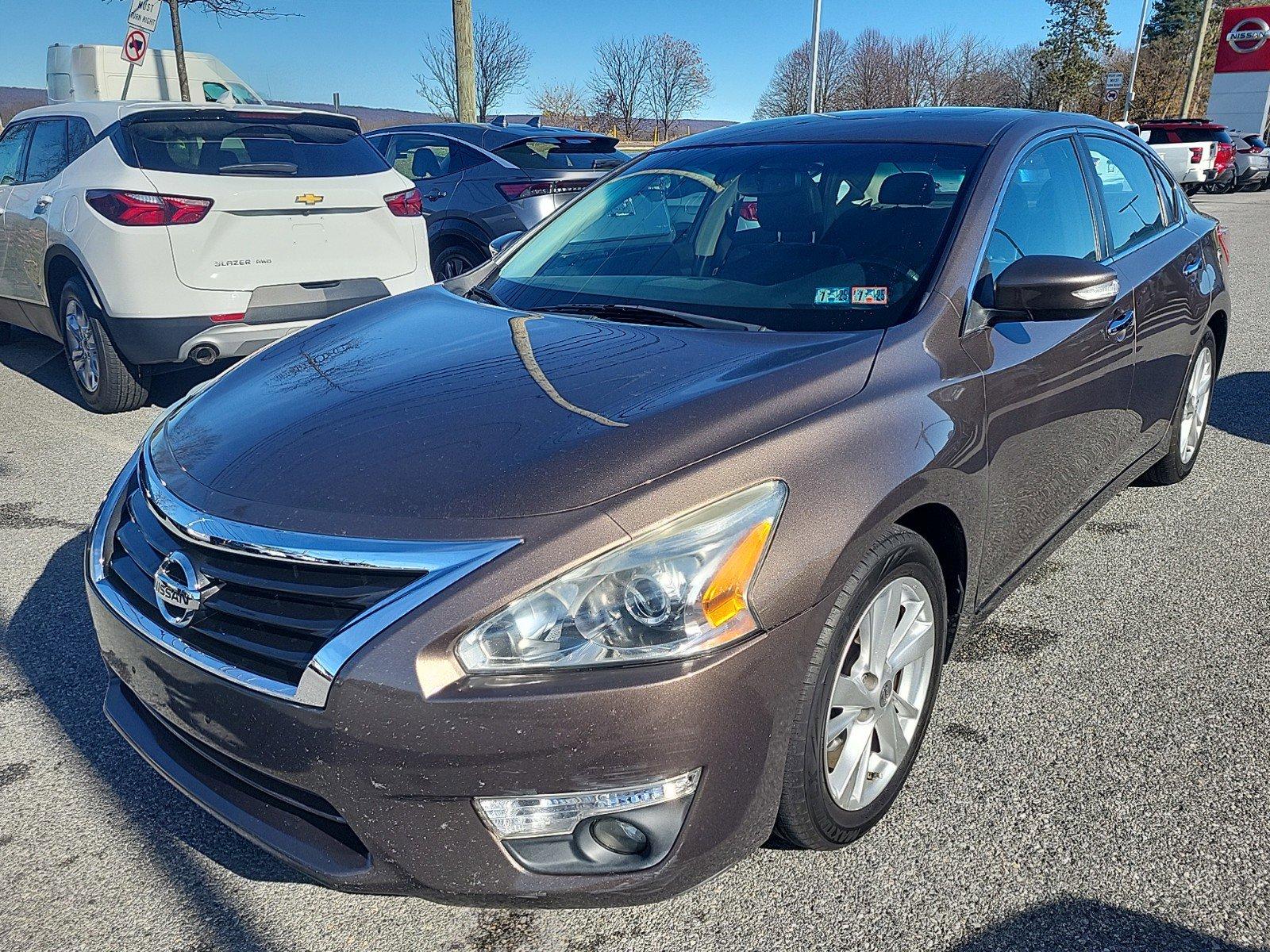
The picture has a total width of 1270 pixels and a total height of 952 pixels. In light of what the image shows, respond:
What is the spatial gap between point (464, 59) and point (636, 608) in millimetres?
14113

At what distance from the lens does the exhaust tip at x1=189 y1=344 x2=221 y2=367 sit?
5.48m

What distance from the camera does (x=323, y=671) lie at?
5.92 ft

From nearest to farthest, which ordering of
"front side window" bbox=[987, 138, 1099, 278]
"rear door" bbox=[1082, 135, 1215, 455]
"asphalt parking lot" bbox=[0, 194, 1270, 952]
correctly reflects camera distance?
"asphalt parking lot" bbox=[0, 194, 1270, 952]
"front side window" bbox=[987, 138, 1099, 278]
"rear door" bbox=[1082, 135, 1215, 455]

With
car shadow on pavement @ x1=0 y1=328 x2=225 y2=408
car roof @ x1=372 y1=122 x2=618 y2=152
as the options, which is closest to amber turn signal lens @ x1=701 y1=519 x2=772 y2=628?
car shadow on pavement @ x1=0 y1=328 x2=225 y2=408

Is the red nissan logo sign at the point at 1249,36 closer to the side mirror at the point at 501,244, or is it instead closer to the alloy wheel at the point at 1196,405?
the alloy wheel at the point at 1196,405

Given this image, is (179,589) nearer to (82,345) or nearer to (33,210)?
(82,345)

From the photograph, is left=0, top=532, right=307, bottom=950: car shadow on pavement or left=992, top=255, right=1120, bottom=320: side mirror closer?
left=0, top=532, right=307, bottom=950: car shadow on pavement

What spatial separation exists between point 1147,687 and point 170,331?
15.7 ft

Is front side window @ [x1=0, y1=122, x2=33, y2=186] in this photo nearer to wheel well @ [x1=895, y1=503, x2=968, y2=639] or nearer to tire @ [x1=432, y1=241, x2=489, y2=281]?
tire @ [x1=432, y1=241, x2=489, y2=281]

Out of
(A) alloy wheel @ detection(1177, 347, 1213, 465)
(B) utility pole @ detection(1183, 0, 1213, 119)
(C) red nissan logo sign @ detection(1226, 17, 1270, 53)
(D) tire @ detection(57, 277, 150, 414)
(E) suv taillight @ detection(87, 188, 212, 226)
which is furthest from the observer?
(B) utility pole @ detection(1183, 0, 1213, 119)

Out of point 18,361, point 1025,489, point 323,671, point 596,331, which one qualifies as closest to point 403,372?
point 596,331

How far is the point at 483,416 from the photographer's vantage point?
7.34 ft

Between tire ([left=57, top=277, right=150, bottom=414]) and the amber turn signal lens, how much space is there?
16.1 ft

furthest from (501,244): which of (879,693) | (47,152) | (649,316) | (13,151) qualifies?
(13,151)
